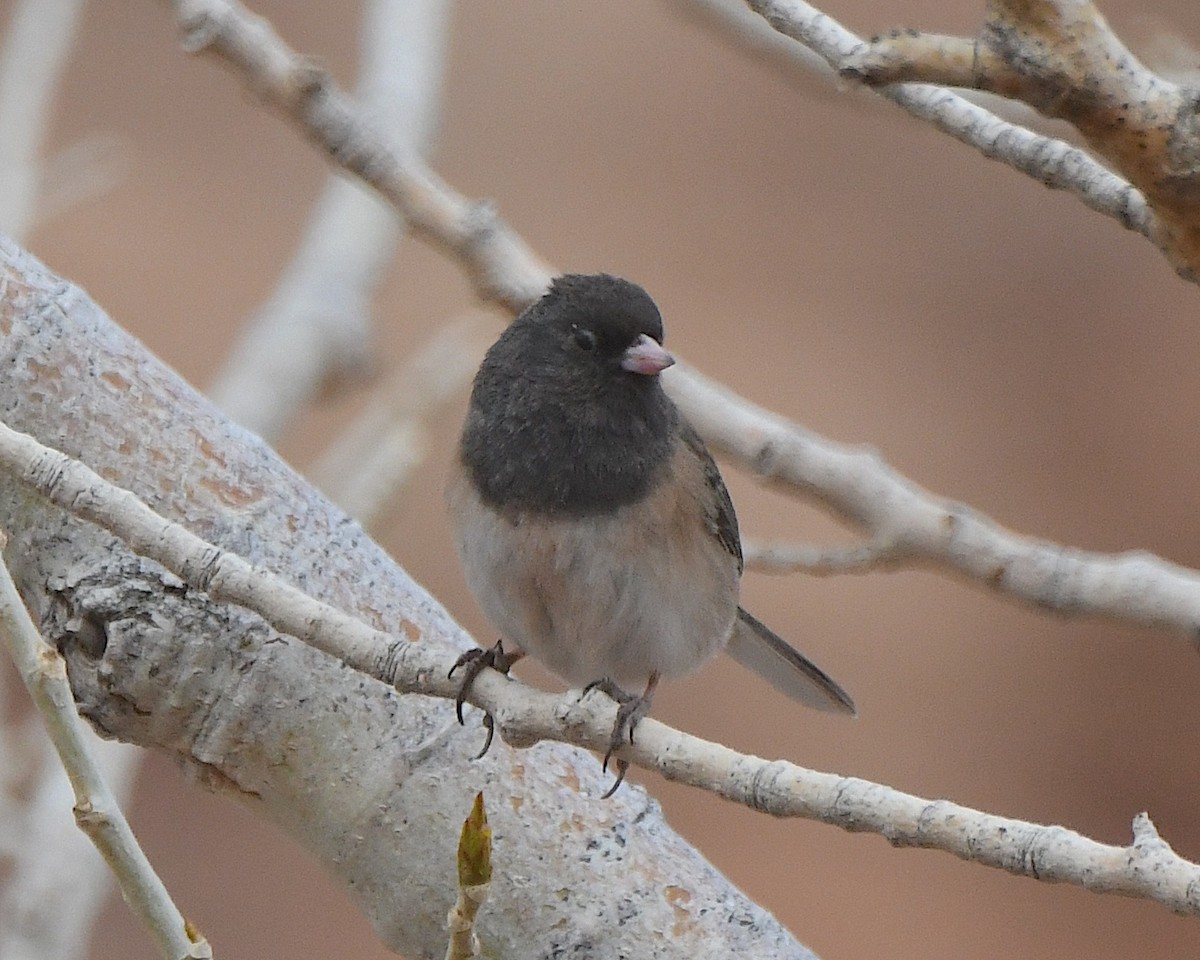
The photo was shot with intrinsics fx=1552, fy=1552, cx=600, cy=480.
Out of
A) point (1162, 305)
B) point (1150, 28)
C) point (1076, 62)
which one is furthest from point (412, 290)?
point (1076, 62)

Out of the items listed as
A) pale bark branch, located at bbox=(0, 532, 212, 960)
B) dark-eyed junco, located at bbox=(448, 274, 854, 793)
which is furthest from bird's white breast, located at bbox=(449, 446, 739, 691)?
pale bark branch, located at bbox=(0, 532, 212, 960)

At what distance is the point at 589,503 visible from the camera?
175 cm

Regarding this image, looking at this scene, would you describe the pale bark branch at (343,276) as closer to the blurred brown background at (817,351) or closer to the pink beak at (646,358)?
the pink beak at (646,358)

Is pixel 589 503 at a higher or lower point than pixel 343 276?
higher

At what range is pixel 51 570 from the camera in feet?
4.59

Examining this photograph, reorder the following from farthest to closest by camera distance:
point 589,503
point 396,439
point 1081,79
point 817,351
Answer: point 817,351 → point 396,439 → point 589,503 → point 1081,79

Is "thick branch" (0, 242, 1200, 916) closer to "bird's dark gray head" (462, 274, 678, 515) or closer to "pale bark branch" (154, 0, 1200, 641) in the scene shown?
"bird's dark gray head" (462, 274, 678, 515)

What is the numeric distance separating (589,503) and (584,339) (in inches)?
8.8

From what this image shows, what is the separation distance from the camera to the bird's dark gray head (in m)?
1.77

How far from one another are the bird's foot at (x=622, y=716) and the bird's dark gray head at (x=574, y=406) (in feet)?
0.74

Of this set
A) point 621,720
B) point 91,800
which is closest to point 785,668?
point 621,720

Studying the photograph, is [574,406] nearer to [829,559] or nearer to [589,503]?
[589,503]

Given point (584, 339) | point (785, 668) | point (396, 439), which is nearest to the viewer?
point (584, 339)

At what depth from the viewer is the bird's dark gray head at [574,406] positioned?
1771mm
